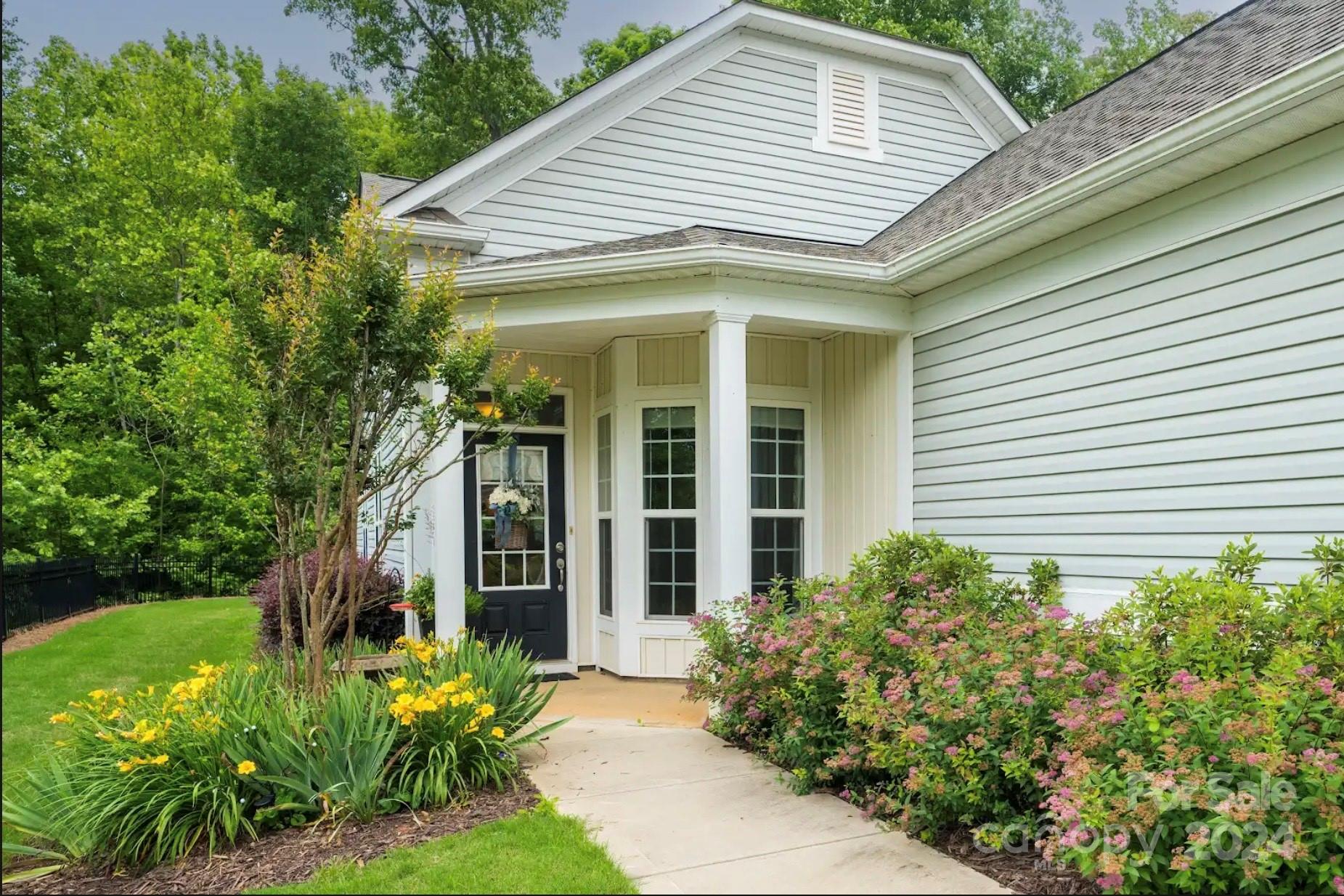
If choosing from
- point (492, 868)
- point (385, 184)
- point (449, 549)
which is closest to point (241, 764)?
point (492, 868)

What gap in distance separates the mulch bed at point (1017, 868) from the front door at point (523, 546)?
464cm

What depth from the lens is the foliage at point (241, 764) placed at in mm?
3713

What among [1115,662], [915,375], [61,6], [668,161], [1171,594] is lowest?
[1115,662]

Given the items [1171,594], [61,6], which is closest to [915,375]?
[1171,594]

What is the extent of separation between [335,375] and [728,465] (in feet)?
8.72

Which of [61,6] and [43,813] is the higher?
[61,6]

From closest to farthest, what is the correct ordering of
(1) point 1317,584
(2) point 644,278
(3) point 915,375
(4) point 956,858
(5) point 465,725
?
(4) point 956,858, (1) point 1317,584, (5) point 465,725, (2) point 644,278, (3) point 915,375

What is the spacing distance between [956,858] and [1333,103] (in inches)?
144

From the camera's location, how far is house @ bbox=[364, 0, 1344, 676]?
436 centimetres

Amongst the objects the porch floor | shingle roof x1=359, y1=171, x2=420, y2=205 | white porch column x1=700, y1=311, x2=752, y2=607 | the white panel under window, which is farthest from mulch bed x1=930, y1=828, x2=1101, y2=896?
shingle roof x1=359, y1=171, x2=420, y2=205

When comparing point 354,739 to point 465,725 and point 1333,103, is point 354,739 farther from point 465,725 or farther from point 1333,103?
point 1333,103

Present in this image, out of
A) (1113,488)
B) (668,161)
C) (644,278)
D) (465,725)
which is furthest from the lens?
(668,161)

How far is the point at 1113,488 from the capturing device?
16.9 ft

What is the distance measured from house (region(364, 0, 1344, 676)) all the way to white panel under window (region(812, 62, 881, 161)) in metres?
0.03
